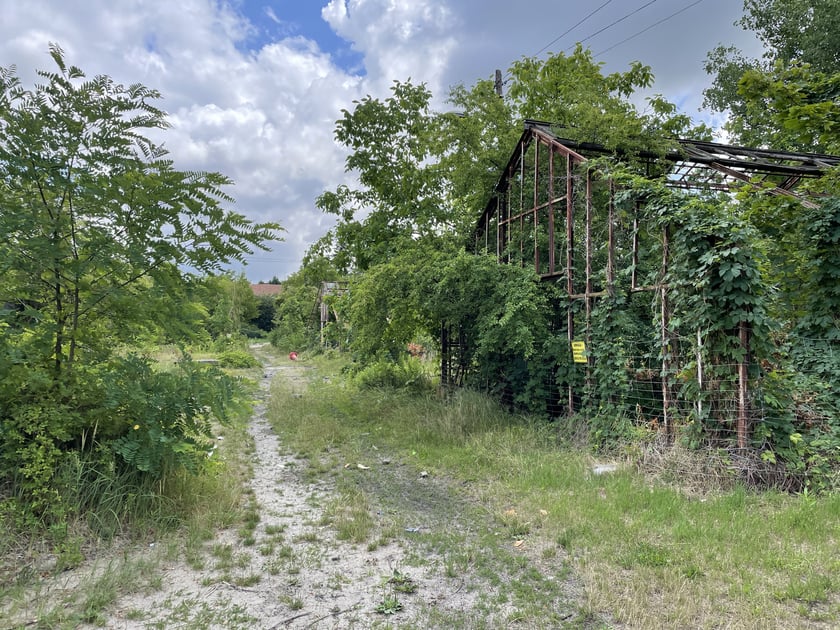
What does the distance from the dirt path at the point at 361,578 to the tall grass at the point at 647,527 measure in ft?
1.00

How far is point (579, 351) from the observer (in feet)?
22.3

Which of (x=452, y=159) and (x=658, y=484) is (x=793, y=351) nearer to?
(x=658, y=484)

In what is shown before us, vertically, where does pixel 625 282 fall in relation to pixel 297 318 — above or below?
below

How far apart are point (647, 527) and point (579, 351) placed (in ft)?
10.1

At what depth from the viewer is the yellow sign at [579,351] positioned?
22.0ft

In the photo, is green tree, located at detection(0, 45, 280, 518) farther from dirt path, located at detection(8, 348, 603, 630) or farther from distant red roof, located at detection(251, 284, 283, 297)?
distant red roof, located at detection(251, 284, 283, 297)

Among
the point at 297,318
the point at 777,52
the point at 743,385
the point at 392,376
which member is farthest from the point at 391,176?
the point at 297,318

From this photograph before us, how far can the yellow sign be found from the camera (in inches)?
264

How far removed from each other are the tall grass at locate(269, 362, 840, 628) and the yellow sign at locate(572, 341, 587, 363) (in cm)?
109

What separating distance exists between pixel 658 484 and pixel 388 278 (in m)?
5.42

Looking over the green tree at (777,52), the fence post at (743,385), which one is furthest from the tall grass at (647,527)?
the green tree at (777,52)

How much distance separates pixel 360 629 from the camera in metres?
2.85

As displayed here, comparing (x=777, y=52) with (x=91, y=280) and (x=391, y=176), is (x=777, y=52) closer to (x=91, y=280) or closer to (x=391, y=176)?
(x=391, y=176)

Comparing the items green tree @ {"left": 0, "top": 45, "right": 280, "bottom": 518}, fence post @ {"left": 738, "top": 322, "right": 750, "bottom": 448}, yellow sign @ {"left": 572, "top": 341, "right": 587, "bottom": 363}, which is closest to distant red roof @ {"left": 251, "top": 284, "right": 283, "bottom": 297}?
yellow sign @ {"left": 572, "top": 341, "right": 587, "bottom": 363}
